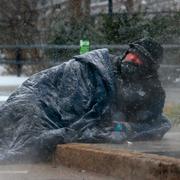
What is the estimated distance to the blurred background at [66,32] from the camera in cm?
1930

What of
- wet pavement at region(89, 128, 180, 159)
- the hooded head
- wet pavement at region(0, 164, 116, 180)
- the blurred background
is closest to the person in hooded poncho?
the hooded head

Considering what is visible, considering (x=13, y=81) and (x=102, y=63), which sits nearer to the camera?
(x=102, y=63)

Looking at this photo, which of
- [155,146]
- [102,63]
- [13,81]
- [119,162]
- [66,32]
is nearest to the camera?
[119,162]

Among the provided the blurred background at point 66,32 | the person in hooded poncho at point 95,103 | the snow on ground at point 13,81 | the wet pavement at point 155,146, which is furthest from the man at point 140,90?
the snow on ground at point 13,81

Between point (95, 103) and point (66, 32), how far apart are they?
14308 millimetres

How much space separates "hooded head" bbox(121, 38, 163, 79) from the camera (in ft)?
24.6

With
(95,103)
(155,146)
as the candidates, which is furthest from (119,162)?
(95,103)

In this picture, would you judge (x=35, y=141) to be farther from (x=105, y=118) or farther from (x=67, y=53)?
(x=67, y=53)

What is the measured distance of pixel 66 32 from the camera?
2169 cm

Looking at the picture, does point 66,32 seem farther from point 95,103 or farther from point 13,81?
point 95,103

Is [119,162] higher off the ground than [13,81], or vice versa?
[119,162]

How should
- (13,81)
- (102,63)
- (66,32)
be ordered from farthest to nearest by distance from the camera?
(66,32), (13,81), (102,63)

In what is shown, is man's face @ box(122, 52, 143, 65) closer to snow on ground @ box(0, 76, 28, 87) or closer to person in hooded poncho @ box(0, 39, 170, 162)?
person in hooded poncho @ box(0, 39, 170, 162)

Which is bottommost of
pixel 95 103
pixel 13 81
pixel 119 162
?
pixel 13 81
